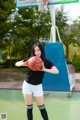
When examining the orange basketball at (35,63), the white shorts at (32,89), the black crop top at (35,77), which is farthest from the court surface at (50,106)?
the orange basketball at (35,63)

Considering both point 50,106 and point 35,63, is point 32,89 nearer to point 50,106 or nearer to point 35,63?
point 35,63

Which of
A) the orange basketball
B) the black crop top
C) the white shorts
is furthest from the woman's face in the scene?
the white shorts

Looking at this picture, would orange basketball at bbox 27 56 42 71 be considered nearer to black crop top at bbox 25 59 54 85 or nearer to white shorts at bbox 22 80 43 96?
black crop top at bbox 25 59 54 85

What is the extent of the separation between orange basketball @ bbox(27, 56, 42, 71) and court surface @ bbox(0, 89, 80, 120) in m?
1.51

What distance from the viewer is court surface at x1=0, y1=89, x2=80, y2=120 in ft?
17.9

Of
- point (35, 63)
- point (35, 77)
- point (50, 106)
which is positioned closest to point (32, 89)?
point (35, 77)

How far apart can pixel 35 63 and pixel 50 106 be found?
→ 2524mm

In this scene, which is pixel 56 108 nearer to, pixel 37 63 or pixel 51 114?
pixel 51 114

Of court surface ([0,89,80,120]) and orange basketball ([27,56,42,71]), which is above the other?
orange basketball ([27,56,42,71])

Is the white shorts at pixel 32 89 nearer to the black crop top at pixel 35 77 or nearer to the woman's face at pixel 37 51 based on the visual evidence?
the black crop top at pixel 35 77

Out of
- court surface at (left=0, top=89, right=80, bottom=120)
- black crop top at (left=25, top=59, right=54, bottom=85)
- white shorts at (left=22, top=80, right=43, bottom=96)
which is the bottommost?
court surface at (left=0, top=89, right=80, bottom=120)

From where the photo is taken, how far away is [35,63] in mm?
4074

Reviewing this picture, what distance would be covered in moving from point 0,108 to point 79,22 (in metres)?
11.1

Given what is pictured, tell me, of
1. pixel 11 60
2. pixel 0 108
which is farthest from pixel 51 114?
pixel 11 60
